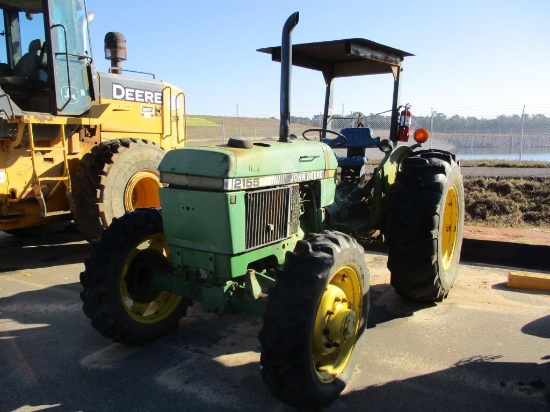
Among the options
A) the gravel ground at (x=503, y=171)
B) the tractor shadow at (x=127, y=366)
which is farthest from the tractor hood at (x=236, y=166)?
the gravel ground at (x=503, y=171)

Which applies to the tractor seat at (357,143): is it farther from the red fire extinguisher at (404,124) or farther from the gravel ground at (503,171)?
the gravel ground at (503,171)

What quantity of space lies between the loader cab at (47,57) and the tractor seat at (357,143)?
345 cm

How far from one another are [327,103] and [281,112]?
2.43 m

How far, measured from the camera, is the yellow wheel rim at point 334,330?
3.10m

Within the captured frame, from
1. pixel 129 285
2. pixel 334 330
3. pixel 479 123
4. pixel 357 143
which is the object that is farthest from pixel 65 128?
pixel 479 123

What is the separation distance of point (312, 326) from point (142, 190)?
4.67 m

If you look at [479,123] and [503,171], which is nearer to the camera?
[503,171]

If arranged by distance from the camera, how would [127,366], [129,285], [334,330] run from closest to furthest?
[334,330] < [127,366] < [129,285]

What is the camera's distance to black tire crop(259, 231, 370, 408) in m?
2.81

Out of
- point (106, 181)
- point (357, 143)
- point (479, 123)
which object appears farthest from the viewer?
point (479, 123)

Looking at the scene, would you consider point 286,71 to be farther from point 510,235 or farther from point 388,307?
point 510,235

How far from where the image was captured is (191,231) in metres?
3.40

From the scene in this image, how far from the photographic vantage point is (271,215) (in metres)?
3.63

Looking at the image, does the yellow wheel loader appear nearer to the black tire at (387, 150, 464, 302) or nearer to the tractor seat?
the tractor seat
